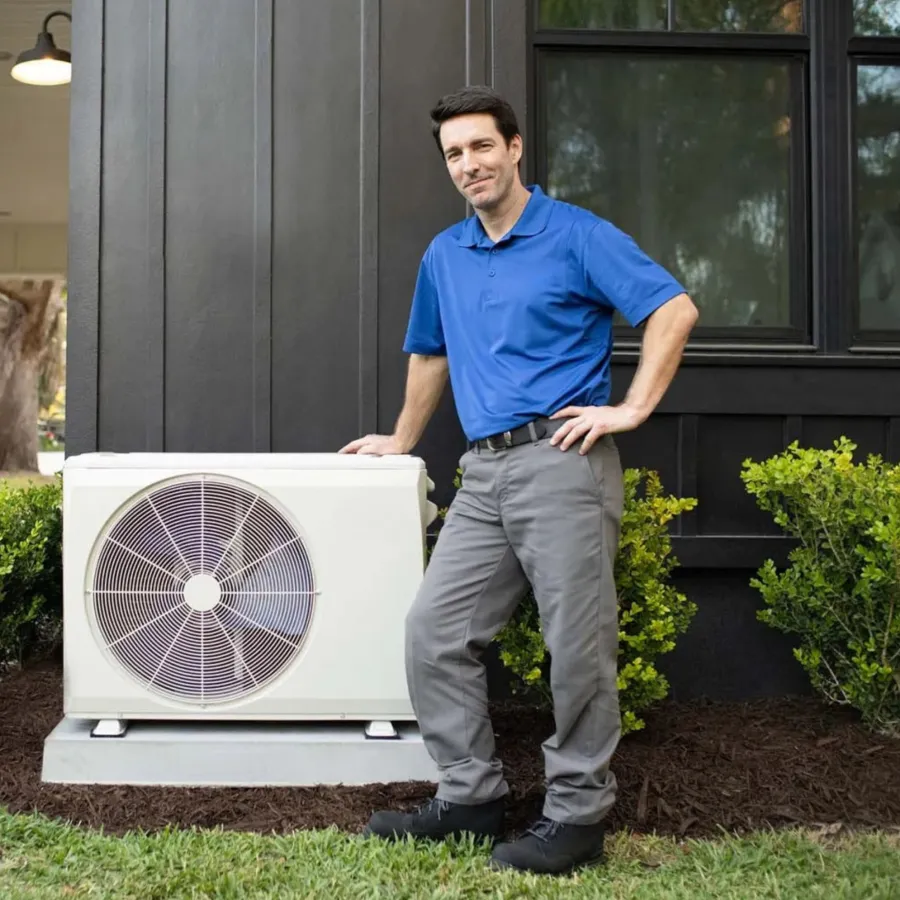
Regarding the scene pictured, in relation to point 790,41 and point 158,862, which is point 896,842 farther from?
point 790,41

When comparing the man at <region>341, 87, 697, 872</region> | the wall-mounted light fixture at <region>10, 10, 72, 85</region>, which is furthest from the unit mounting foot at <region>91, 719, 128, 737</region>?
the wall-mounted light fixture at <region>10, 10, 72, 85</region>

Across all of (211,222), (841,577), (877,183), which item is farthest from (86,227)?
(877,183)

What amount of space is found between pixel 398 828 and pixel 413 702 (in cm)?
28

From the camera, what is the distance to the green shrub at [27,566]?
10.3 feet

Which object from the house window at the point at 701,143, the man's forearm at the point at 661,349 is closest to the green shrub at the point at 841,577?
the house window at the point at 701,143

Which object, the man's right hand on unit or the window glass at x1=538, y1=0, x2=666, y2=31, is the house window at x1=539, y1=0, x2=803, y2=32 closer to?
the window glass at x1=538, y1=0, x2=666, y2=31

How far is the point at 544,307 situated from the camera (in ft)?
7.32

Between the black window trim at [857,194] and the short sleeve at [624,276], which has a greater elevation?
the black window trim at [857,194]

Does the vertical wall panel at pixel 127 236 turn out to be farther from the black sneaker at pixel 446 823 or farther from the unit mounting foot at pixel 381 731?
the black sneaker at pixel 446 823

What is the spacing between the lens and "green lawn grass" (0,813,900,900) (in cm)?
201

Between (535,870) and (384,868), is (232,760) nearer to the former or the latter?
(384,868)

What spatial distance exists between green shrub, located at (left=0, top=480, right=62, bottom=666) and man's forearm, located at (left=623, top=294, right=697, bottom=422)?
1.99 metres

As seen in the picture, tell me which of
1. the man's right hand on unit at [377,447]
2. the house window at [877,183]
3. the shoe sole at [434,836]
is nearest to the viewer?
Result: the shoe sole at [434,836]

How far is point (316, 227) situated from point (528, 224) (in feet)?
3.89
